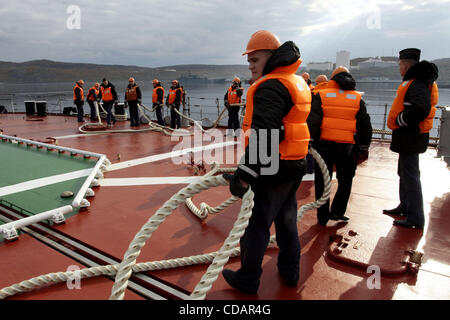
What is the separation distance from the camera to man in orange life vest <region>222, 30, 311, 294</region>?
1865mm

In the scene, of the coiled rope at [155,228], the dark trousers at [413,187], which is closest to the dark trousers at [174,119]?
the dark trousers at [413,187]

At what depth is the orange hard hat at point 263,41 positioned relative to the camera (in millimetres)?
2018

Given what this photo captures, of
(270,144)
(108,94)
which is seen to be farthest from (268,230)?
(108,94)

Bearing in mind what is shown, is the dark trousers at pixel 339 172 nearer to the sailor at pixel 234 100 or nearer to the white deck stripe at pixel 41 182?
the white deck stripe at pixel 41 182

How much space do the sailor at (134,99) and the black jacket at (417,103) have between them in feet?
30.7

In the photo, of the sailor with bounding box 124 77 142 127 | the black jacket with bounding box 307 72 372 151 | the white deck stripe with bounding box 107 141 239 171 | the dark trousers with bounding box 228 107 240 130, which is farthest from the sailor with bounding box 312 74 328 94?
the sailor with bounding box 124 77 142 127

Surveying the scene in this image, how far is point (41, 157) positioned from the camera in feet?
20.6

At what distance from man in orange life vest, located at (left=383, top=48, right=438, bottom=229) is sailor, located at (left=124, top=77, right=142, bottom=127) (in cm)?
927

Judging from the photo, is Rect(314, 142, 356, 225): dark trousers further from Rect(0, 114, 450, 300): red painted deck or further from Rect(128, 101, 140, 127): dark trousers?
Rect(128, 101, 140, 127): dark trousers

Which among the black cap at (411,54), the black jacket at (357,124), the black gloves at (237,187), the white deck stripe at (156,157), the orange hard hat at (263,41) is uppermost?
the black cap at (411,54)

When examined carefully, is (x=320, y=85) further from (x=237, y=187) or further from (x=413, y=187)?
(x=237, y=187)

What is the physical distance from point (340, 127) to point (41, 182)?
427 centimetres

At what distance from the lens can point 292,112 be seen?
6.78ft
